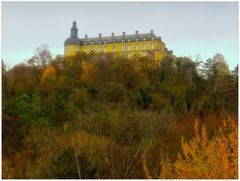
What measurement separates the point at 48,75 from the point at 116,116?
10.1m

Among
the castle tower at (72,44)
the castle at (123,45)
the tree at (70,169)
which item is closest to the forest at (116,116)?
the tree at (70,169)

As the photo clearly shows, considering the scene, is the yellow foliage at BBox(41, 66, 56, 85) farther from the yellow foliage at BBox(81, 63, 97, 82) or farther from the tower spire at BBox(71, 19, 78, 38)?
the tower spire at BBox(71, 19, 78, 38)

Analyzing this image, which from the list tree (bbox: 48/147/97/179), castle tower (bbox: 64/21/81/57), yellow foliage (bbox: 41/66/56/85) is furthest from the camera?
castle tower (bbox: 64/21/81/57)

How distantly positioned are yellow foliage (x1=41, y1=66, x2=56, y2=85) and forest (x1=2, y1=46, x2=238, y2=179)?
7 centimetres

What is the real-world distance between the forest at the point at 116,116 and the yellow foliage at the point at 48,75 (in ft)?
0.22

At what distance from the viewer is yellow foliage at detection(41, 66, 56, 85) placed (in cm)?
3030

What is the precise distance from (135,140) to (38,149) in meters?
5.02

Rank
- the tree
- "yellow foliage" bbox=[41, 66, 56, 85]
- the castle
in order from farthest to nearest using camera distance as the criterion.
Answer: the castle, "yellow foliage" bbox=[41, 66, 56, 85], the tree

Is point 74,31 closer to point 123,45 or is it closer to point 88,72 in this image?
point 123,45

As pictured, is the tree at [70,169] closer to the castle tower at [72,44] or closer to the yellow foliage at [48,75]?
the yellow foliage at [48,75]

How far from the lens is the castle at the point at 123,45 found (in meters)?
48.0

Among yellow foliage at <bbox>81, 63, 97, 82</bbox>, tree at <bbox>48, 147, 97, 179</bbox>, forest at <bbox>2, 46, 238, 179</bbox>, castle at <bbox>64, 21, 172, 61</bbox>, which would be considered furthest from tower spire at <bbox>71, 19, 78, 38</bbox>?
tree at <bbox>48, 147, 97, 179</bbox>

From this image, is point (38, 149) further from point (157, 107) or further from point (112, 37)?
point (112, 37)

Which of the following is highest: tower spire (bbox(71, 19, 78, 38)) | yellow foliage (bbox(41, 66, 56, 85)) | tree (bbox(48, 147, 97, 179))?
tower spire (bbox(71, 19, 78, 38))
